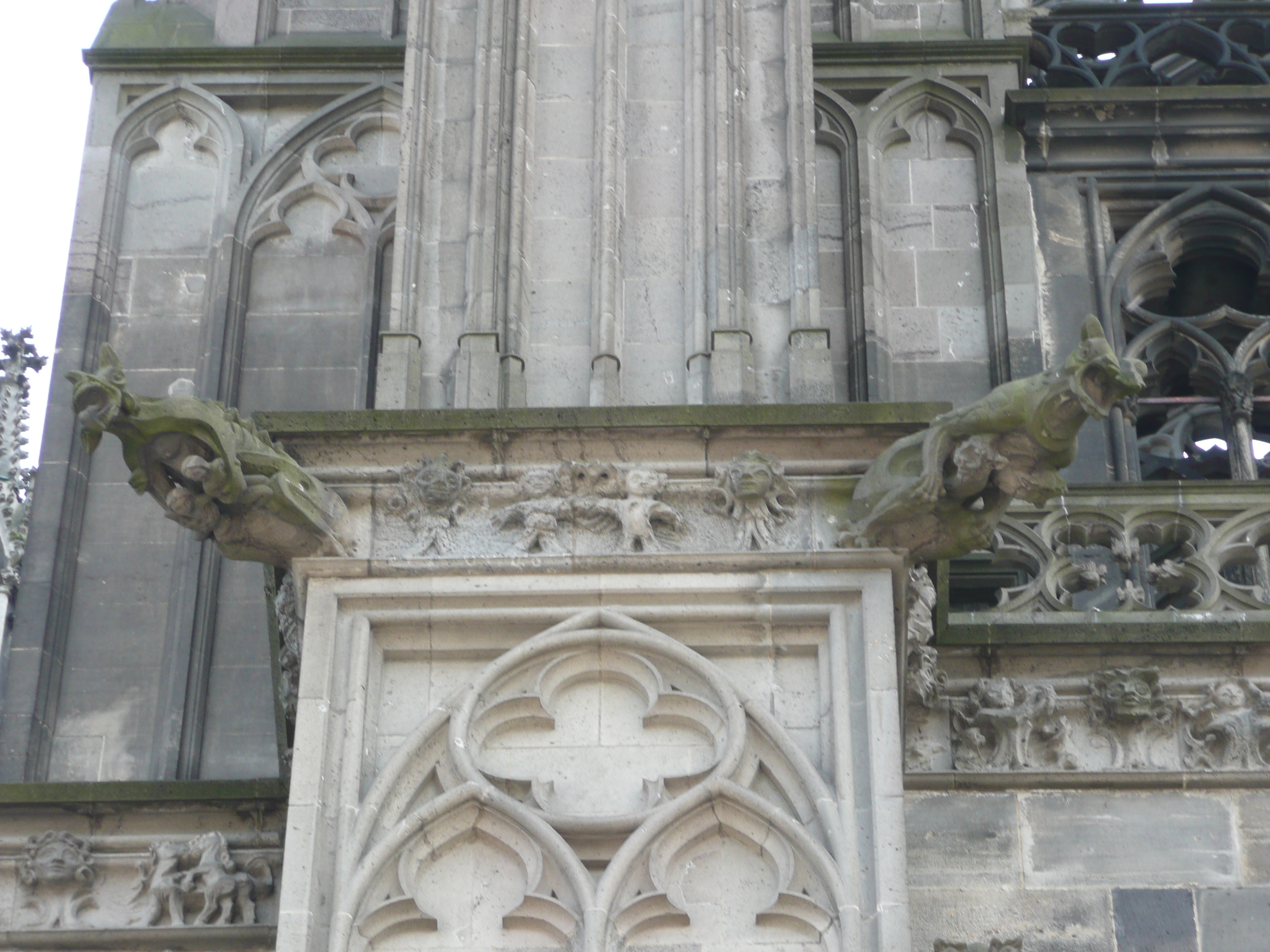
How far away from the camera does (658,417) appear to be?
11.2 metres

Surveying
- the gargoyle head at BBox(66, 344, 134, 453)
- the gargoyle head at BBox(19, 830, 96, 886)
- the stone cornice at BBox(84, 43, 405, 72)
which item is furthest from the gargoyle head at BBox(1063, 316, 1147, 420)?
the stone cornice at BBox(84, 43, 405, 72)

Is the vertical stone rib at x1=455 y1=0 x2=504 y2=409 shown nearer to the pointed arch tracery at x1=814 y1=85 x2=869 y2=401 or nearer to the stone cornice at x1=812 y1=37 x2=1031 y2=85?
the pointed arch tracery at x1=814 y1=85 x2=869 y2=401

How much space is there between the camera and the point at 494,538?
11.1 metres

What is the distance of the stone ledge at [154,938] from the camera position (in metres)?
11.9

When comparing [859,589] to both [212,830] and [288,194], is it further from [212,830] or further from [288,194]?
[288,194]

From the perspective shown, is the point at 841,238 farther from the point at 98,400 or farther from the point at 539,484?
the point at 98,400

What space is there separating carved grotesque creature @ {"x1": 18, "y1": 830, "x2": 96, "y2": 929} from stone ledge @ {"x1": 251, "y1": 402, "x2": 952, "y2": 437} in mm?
2201

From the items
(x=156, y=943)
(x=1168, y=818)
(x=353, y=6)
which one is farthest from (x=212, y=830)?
(x=353, y=6)

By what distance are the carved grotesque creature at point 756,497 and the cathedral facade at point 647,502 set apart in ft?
0.06

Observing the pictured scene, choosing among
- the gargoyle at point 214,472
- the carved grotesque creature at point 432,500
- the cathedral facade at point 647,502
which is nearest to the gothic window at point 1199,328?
the cathedral facade at point 647,502

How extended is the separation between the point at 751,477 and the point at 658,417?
43 cm

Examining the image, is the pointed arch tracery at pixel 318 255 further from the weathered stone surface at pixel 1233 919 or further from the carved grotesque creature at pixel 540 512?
the weathered stone surface at pixel 1233 919

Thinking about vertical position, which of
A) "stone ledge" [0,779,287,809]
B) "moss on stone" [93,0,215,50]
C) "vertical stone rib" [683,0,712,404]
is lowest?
"stone ledge" [0,779,287,809]

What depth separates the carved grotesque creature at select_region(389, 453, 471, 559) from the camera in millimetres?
11156
